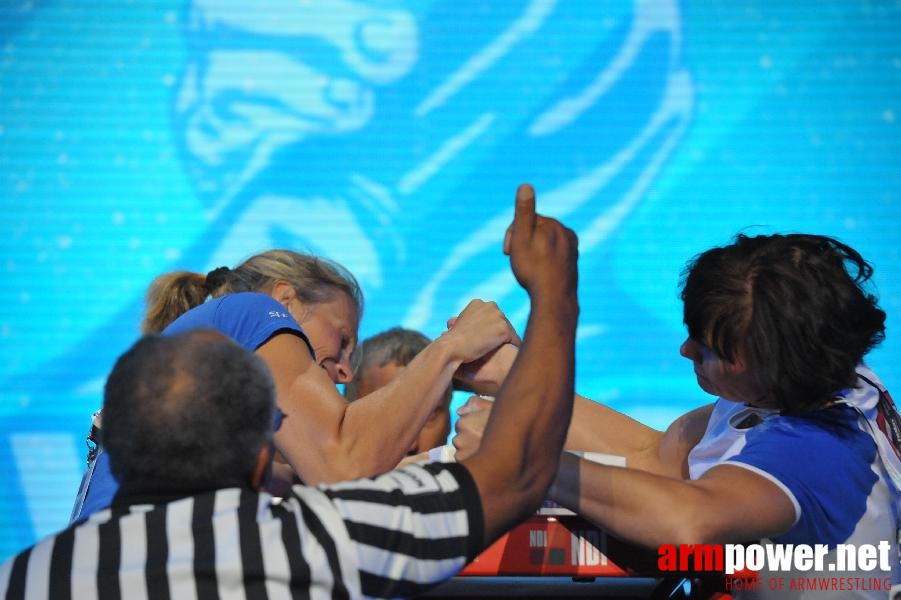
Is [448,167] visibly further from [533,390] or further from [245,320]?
[533,390]

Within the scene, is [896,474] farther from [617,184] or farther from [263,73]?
[263,73]

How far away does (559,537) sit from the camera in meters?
1.40

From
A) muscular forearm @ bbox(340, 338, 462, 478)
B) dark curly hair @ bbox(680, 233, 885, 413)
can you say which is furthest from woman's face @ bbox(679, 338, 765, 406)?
muscular forearm @ bbox(340, 338, 462, 478)

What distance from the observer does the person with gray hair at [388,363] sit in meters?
3.15

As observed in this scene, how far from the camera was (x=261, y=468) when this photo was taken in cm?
108

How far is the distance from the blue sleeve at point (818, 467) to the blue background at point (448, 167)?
8.40 feet

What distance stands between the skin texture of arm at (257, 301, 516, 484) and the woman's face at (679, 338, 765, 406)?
49 centimetres

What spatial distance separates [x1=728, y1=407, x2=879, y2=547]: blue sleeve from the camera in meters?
1.41

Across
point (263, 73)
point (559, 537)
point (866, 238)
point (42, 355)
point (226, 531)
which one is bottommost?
point (226, 531)

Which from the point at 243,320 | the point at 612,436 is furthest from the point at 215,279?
the point at 612,436

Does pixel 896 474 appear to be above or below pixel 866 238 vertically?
below

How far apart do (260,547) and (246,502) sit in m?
0.05

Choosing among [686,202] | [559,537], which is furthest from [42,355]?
[559,537]

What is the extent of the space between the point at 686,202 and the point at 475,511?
3301 millimetres
